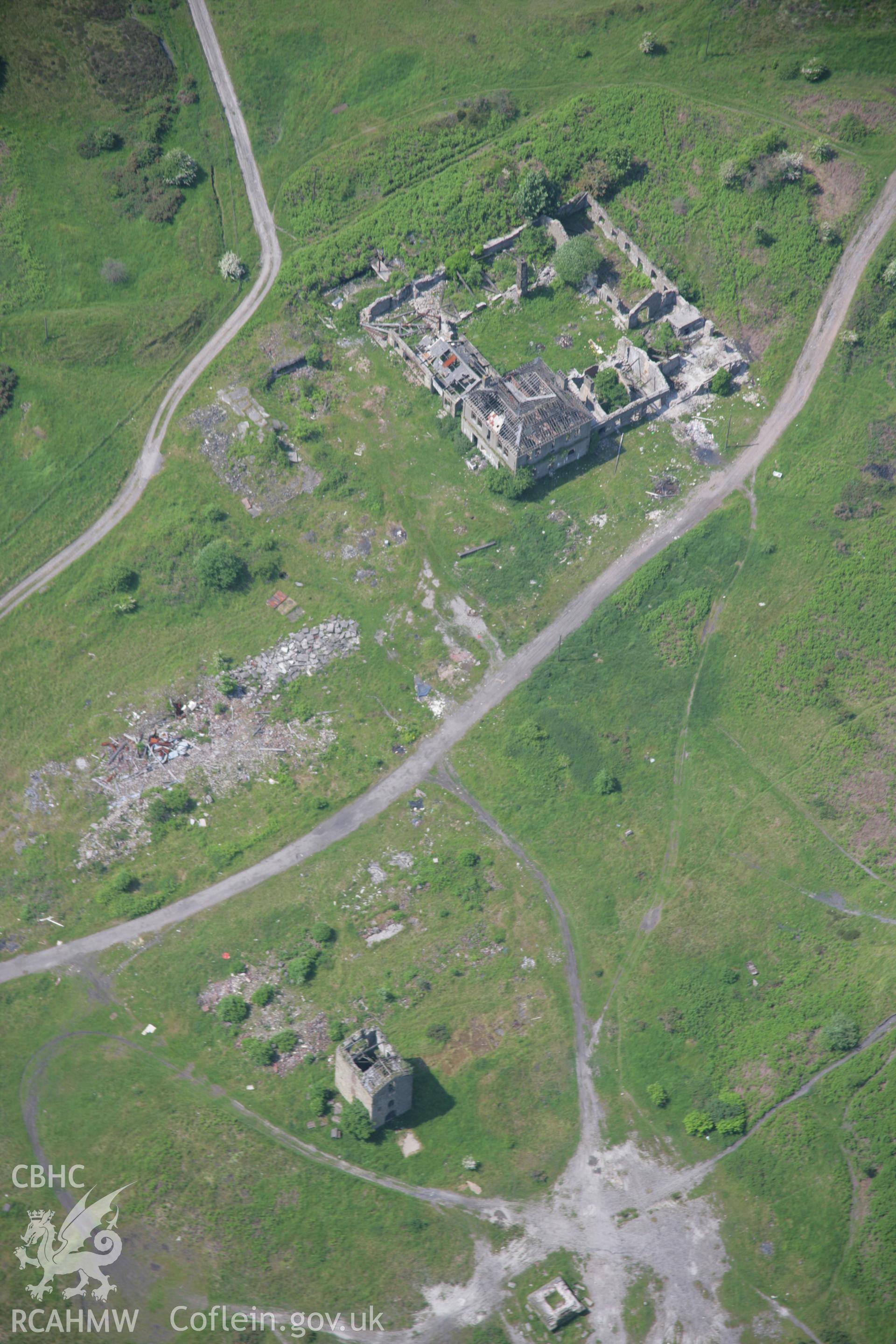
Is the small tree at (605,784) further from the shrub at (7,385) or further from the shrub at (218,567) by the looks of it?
the shrub at (7,385)

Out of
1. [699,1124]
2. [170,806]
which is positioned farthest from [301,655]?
[699,1124]

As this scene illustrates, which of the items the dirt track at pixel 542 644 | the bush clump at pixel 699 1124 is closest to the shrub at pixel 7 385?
the dirt track at pixel 542 644

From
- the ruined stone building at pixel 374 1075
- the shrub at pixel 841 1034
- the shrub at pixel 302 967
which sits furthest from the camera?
the shrub at pixel 302 967

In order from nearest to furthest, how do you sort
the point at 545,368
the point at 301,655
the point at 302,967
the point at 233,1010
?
1. the point at 233,1010
2. the point at 302,967
3. the point at 301,655
4. the point at 545,368

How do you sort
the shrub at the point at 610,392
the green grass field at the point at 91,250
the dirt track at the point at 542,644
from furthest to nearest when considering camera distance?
the green grass field at the point at 91,250, the shrub at the point at 610,392, the dirt track at the point at 542,644

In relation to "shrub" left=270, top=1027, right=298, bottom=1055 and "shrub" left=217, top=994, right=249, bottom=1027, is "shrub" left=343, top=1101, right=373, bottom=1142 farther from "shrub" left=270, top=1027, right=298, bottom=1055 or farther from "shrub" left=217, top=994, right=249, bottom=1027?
"shrub" left=217, top=994, right=249, bottom=1027

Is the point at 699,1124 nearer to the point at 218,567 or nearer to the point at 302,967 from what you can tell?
the point at 302,967

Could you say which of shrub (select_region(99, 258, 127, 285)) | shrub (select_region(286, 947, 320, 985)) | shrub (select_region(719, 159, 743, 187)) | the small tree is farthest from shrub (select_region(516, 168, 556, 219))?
shrub (select_region(286, 947, 320, 985))
